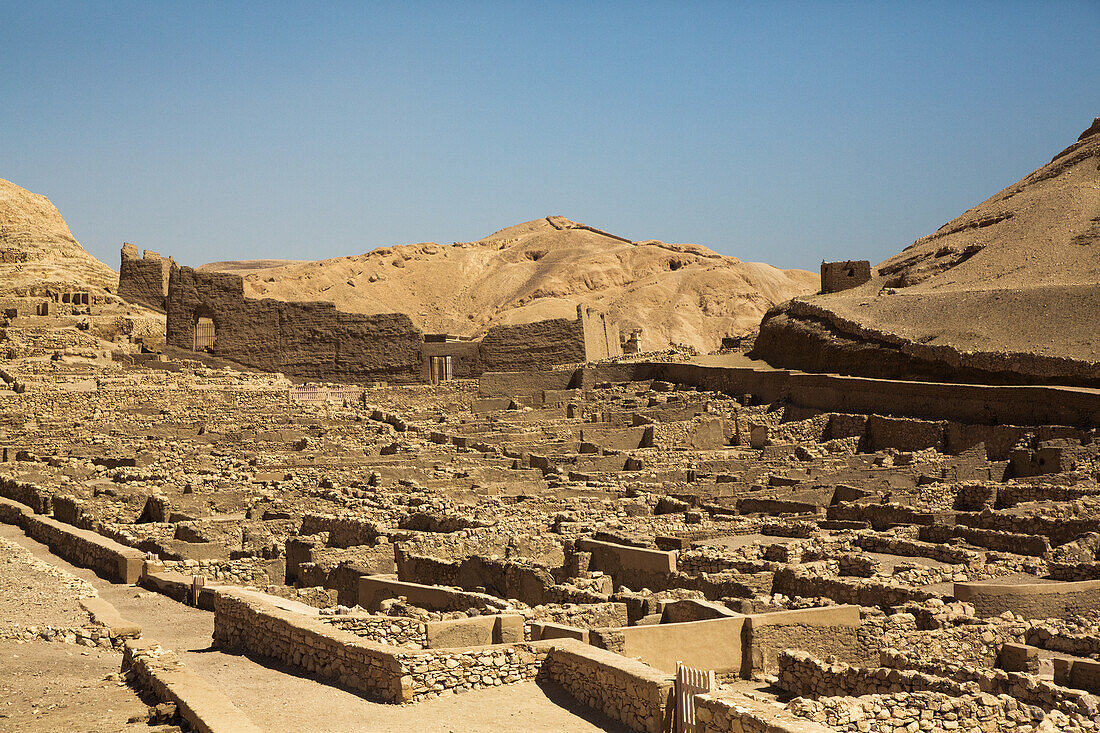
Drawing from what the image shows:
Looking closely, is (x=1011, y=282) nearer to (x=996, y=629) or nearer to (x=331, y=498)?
(x=331, y=498)

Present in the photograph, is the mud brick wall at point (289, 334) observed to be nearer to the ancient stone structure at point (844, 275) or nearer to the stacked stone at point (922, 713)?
the ancient stone structure at point (844, 275)

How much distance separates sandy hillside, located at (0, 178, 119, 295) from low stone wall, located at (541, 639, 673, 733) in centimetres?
3796

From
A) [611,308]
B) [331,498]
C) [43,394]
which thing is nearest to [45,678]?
[331,498]

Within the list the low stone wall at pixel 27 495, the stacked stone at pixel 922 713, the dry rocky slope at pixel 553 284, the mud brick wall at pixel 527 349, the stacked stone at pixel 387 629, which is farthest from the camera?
the dry rocky slope at pixel 553 284

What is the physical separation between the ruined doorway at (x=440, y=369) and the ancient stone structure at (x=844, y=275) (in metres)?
13.3

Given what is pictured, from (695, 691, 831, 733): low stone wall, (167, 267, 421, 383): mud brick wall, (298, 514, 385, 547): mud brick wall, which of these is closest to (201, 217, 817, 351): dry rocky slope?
(167, 267, 421, 383): mud brick wall

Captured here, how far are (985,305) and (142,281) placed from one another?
27.3 meters

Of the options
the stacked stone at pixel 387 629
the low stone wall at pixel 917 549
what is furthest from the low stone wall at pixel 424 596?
the low stone wall at pixel 917 549

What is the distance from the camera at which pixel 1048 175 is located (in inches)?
1741

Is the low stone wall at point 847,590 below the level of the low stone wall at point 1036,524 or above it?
below

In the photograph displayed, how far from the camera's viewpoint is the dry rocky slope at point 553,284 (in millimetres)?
64994

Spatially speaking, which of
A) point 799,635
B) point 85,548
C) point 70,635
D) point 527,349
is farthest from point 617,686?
point 527,349

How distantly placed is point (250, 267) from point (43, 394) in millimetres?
112833

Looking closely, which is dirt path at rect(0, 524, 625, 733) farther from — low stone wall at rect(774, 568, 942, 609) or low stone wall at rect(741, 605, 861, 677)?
low stone wall at rect(774, 568, 942, 609)
